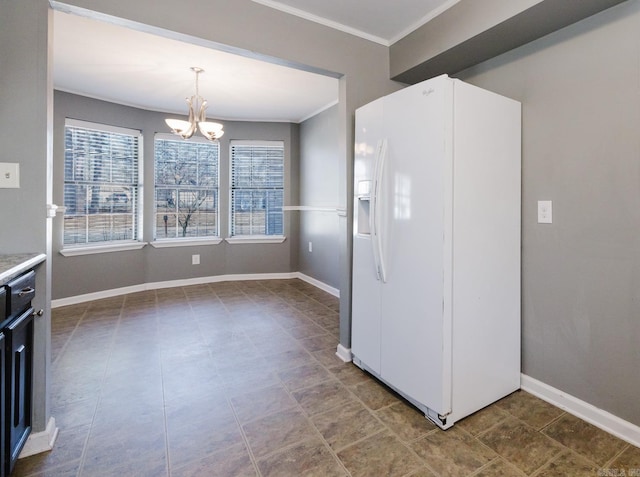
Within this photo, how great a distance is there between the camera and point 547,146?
1.99 metres

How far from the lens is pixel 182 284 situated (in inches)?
192

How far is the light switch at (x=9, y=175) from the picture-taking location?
1.50 m

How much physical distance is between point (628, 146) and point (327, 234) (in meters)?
3.28

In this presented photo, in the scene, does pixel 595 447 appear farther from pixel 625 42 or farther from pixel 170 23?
pixel 170 23

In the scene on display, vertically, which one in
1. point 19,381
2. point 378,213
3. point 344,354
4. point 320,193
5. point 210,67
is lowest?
point 344,354

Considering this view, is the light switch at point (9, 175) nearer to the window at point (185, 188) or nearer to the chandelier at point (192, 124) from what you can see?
the chandelier at point (192, 124)

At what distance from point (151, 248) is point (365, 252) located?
360 centimetres

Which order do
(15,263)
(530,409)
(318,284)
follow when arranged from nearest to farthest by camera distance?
(15,263) < (530,409) < (318,284)

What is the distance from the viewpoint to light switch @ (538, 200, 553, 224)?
1993 mm

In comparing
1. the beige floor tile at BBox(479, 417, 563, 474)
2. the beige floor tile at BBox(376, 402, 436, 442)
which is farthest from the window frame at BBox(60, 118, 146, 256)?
the beige floor tile at BBox(479, 417, 563, 474)

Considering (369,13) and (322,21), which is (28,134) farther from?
(369,13)

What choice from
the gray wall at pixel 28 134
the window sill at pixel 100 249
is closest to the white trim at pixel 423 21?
the gray wall at pixel 28 134

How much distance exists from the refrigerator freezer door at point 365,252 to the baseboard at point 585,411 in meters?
0.98

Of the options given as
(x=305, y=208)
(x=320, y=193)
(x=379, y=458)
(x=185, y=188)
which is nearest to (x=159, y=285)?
(x=185, y=188)
